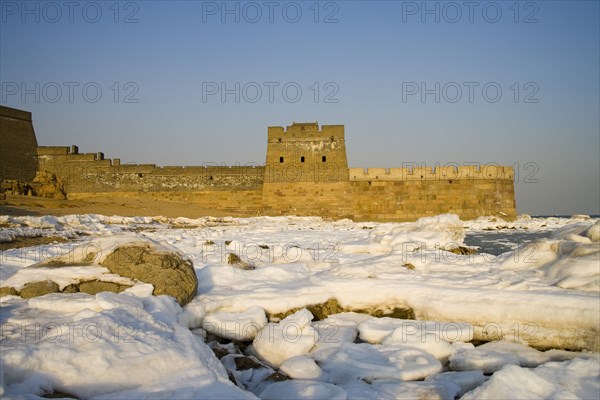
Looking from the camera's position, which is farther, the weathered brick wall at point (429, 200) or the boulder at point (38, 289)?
the weathered brick wall at point (429, 200)

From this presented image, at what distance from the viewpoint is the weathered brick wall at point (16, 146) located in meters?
26.0

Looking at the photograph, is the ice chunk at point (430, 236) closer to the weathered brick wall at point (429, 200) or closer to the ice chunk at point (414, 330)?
the ice chunk at point (414, 330)

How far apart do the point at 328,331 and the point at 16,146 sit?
2839cm

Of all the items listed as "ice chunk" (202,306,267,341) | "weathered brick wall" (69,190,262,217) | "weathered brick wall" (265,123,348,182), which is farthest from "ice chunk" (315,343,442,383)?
"weathered brick wall" (69,190,262,217)

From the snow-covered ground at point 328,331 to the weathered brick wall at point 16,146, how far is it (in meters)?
23.9

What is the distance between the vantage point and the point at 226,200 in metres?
25.2

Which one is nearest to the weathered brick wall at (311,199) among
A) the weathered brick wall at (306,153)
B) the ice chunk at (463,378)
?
the weathered brick wall at (306,153)

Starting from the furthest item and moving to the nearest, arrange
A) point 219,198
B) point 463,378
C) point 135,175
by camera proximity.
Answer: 1. point 135,175
2. point 219,198
3. point 463,378

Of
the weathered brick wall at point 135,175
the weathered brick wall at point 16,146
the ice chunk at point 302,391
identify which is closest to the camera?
the ice chunk at point 302,391

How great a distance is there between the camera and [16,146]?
87.5 ft

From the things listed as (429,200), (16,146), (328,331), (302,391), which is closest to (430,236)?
(328,331)

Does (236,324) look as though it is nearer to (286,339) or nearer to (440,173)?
(286,339)

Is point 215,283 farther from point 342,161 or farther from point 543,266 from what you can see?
point 342,161

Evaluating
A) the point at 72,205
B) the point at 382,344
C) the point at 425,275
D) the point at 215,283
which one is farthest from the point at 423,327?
the point at 72,205
